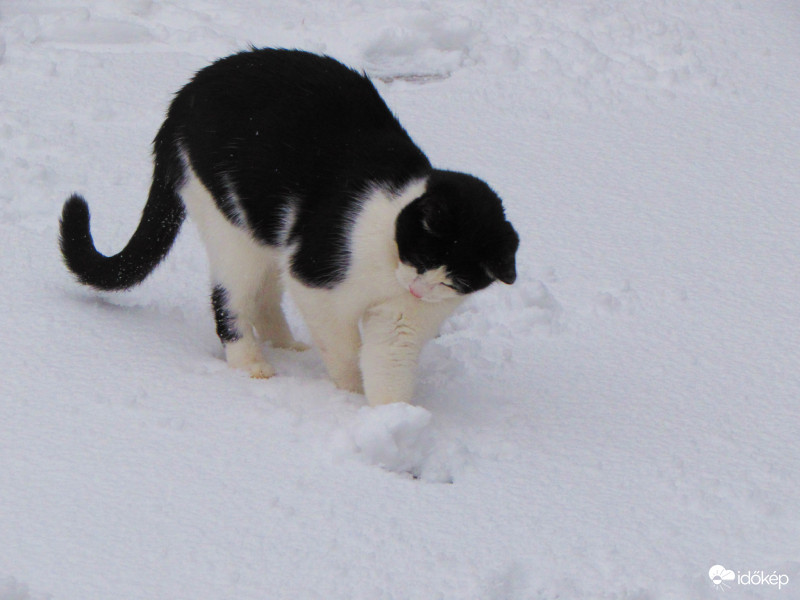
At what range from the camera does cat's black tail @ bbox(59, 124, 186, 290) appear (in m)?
3.07

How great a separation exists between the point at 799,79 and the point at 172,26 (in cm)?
333

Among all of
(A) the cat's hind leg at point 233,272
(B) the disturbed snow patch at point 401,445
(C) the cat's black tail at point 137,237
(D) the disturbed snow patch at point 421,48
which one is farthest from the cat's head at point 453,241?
(D) the disturbed snow patch at point 421,48

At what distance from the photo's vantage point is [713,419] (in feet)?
9.18

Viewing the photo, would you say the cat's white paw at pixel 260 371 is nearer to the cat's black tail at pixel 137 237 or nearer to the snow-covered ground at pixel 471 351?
the snow-covered ground at pixel 471 351

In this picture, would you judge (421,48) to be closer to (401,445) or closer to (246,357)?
(246,357)

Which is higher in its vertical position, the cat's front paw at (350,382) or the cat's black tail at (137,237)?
the cat's black tail at (137,237)

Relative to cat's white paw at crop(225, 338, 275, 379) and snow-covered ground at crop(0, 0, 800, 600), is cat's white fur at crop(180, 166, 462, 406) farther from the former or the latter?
snow-covered ground at crop(0, 0, 800, 600)

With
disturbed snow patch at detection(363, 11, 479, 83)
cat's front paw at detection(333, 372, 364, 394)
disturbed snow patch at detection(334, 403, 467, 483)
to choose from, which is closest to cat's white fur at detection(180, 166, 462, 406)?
cat's front paw at detection(333, 372, 364, 394)

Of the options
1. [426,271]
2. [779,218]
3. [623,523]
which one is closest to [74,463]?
[426,271]

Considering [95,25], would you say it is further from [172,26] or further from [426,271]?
[426,271]

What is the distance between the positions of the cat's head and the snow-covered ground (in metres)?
0.36

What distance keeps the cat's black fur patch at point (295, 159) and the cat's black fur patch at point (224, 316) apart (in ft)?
0.75

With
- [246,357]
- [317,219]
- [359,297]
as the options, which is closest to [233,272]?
[246,357]

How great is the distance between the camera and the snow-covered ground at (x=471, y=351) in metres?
2.12
